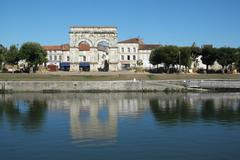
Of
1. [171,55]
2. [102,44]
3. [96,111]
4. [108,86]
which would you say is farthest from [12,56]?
[96,111]

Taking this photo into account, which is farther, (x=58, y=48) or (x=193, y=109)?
(x=58, y=48)

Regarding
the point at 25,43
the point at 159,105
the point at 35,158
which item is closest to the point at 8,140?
the point at 35,158

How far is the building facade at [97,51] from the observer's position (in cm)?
9044

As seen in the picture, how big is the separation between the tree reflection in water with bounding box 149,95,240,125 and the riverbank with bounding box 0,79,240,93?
25.1 ft

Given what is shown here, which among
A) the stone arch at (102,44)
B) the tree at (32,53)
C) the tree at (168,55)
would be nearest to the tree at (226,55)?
the tree at (168,55)

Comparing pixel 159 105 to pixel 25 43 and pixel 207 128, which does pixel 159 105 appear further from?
pixel 25 43

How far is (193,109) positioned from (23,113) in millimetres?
15494

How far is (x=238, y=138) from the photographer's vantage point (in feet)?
88.8

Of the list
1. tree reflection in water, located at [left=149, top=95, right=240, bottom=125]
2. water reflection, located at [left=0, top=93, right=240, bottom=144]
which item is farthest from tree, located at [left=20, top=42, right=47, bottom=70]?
tree reflection in water, located at [left=149, top=95, right=240, bottom=125]

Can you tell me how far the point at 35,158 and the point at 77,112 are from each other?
19085 millimetres

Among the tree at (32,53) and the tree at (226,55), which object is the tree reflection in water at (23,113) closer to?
the tree at (32,53)

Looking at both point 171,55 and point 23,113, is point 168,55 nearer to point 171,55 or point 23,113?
point 171,55

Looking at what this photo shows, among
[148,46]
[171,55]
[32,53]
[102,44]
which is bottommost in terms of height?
[171,55]

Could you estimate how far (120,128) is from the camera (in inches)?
1224
